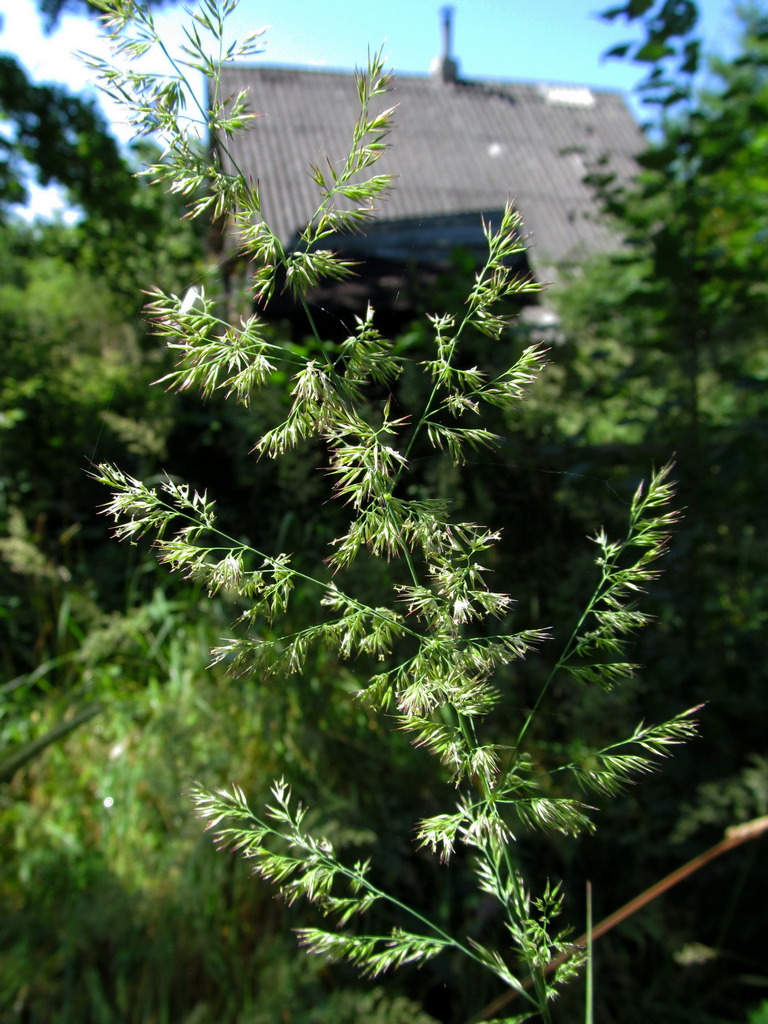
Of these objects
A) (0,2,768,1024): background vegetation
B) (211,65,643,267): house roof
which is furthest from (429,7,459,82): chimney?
(0,2,768,1024): background vegetation

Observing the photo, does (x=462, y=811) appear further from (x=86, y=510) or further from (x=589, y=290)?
(x=589, y=290)

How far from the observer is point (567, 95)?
11148 mm

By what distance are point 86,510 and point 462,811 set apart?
380 cm

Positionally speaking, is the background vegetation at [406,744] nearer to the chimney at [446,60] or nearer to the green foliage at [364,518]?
the green foliage at [364,518]

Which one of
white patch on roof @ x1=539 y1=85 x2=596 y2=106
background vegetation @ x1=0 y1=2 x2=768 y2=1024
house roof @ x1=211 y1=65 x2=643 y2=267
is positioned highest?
white patch on roof @ x1=539 y1=85 x2=596 y2=106

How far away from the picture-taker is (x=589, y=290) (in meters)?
6.42

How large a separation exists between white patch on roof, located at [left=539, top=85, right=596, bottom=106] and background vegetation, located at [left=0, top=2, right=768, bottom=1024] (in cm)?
817

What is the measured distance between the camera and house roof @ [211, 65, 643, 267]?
4551 mm

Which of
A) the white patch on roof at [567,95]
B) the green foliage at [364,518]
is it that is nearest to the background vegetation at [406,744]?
the green foliage at [364,518]

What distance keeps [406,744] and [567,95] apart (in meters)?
10.9

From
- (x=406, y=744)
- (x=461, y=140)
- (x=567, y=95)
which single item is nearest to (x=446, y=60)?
(x=567, y=95)

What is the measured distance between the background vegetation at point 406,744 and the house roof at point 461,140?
0.84 metres

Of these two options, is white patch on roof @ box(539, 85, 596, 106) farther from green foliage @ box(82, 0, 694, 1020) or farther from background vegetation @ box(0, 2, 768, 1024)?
green foliage @ box(82, 0, 694, 1020)

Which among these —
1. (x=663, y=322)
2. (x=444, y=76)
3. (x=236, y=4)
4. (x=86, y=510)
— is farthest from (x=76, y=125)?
(x=444, y=76)
